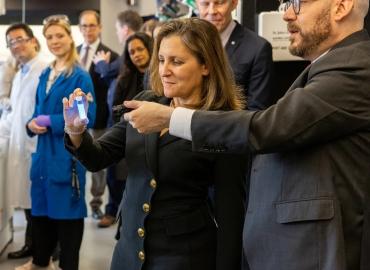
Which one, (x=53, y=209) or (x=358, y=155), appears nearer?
(x=358, y=155)

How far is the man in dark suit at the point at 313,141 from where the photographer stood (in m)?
1.05

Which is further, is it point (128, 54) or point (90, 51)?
point (90, 51)

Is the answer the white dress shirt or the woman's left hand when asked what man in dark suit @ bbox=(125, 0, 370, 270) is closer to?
the woman's left hand

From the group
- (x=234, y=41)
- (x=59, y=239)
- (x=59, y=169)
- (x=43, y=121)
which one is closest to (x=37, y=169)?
(x=59, y=169)

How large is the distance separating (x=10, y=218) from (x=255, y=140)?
2.99 metres

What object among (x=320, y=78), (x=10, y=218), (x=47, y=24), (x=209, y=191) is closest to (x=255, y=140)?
(x=320, y=78)

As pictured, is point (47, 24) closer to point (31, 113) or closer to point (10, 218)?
point (31, 113)

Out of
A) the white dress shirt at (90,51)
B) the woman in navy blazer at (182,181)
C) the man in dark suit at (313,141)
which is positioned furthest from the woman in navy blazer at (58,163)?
the man in dark suit at (313,141)

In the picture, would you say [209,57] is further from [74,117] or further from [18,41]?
[18,41]

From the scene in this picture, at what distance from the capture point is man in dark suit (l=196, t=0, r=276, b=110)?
2406mm

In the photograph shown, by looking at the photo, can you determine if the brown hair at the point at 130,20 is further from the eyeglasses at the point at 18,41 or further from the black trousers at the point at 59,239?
the black trousers at the point at 59,239

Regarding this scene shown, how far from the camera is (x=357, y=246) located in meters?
1.12

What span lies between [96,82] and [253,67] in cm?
201

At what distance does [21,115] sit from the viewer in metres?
3.07
